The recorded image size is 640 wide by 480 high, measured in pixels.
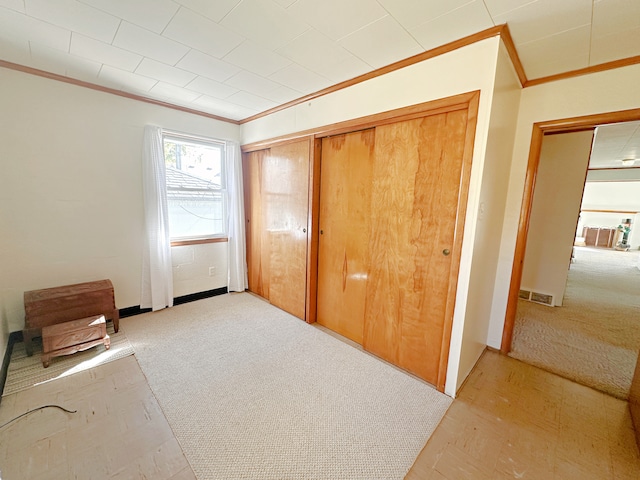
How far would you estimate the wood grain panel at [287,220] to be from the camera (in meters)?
2.81

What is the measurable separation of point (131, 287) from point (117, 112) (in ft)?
6.27

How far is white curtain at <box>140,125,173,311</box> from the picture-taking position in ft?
9.34

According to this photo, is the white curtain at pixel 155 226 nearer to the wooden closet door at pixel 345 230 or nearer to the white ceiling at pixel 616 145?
the wooden closet door at pixel 345 230

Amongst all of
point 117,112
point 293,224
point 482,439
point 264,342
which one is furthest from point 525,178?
point 117,112

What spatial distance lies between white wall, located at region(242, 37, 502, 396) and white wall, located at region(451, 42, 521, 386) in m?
0.04

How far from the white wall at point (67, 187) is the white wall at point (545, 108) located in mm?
3653

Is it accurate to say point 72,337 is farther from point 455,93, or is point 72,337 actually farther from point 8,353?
point 455,93

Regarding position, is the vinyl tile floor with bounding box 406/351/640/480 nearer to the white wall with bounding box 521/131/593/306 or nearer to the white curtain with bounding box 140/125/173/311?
the white wall with bounding box 521/131/593/306

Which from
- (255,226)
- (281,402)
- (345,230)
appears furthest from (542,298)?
(255,226)

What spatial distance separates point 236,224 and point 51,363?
7.23 ft

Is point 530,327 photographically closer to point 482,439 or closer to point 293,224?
point 482,439

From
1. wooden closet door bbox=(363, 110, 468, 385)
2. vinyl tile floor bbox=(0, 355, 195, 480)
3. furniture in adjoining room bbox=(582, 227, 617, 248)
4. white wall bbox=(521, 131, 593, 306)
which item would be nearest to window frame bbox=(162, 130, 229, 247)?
vinyl tile floor bbox=(0, 355, 195, 480)

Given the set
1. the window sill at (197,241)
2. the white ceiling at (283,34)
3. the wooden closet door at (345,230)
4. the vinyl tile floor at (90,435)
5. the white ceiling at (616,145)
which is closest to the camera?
the vinyl tile floor at (90,435)

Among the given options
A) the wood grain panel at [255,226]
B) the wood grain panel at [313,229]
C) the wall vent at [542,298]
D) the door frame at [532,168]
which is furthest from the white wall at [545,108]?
the wood grain panel at [255,226]
